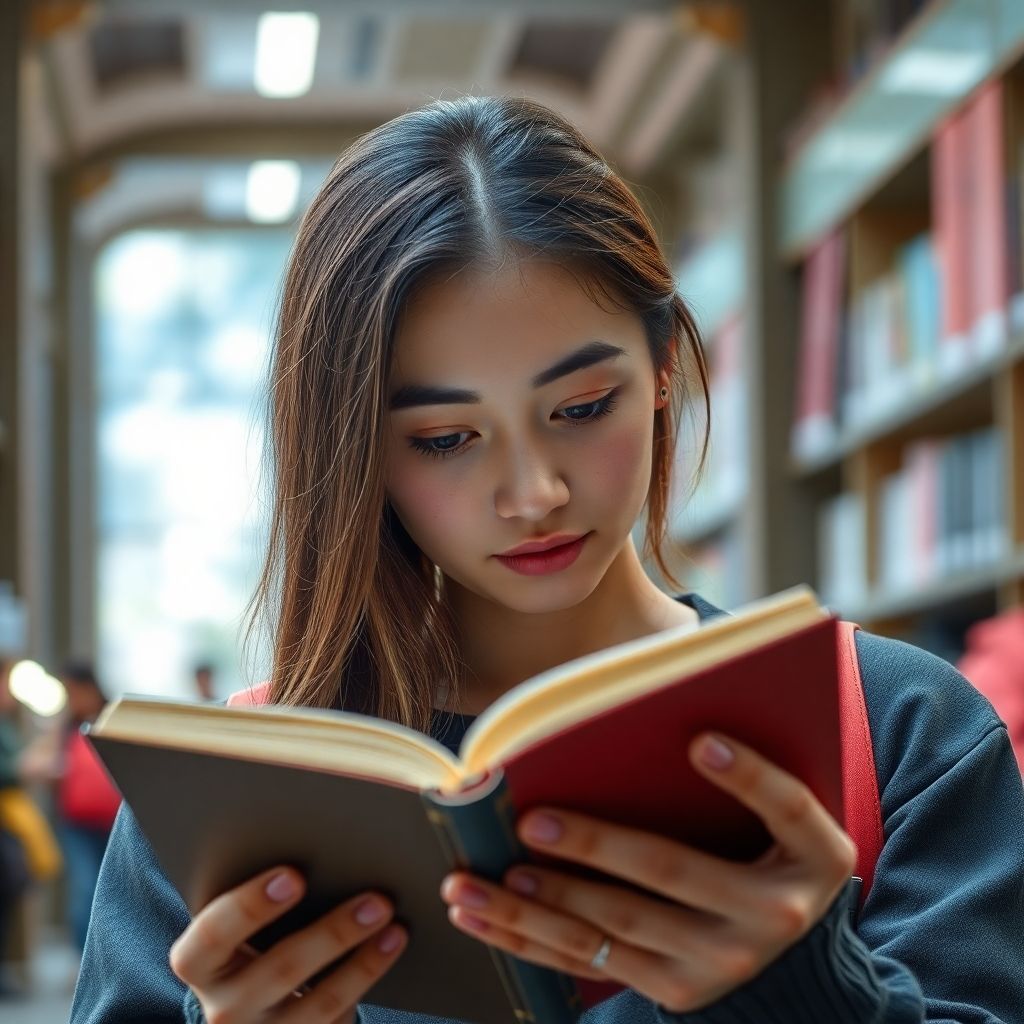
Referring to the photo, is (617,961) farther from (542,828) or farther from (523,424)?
(523,424)

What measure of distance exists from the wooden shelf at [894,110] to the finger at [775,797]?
2.44m

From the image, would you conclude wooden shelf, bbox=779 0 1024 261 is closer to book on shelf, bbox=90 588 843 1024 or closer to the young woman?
the young woman

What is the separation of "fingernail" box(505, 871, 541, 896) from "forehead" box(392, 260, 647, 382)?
393mm

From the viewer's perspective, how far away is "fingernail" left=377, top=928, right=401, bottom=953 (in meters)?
0.94

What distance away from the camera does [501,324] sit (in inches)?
45.2

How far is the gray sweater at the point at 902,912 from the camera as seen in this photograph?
0.88m

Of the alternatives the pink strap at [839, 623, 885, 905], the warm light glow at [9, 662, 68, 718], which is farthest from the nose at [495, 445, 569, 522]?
the warm light glow at [9, 662, 68, 718]

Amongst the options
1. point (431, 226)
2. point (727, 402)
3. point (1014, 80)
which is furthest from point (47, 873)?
point (431, 226)

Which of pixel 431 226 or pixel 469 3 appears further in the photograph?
pixel 469 3

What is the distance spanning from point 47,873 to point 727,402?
266 centimetres

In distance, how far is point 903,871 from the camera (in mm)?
1057

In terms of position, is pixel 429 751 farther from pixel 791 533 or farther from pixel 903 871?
pixel 791 533

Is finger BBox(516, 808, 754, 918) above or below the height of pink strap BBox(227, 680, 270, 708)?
above

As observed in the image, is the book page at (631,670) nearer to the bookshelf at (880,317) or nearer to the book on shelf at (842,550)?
the bookshelf at (880,317)
